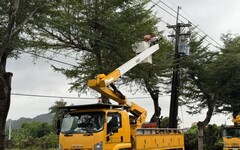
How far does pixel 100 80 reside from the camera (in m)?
15.9

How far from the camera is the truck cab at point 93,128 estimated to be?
14.1 m

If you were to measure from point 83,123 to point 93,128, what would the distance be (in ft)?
1.66

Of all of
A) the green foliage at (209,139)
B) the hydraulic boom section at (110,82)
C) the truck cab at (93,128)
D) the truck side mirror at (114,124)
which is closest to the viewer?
the truck cab at (93,128)

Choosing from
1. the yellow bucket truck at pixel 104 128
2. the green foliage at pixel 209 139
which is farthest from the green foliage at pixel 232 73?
the yellow bucket truck at pixel 104 128

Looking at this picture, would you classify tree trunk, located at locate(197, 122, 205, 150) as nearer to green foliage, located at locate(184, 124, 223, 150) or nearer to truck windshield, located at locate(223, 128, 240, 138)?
truck windshield, located at locate(223, 128, 240, 138)

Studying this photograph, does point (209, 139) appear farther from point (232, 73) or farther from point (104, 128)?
point (104, 128)

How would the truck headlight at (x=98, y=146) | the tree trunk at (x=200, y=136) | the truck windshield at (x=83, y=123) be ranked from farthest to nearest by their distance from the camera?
the tree trunk at (x=200, y=136) < the truck windshield at (x=83, y=123) < the truck headlight at (x=98, y=146)

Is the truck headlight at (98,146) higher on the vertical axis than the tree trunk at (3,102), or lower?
lower

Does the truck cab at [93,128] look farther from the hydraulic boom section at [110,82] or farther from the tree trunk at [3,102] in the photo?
the tree trunk at [3,102]

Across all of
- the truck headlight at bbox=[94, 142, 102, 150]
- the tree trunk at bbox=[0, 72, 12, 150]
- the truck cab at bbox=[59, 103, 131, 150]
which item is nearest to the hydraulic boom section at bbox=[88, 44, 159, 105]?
the truck cab at bbox=[59, 103, 131, 150]

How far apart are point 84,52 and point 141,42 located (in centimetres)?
346

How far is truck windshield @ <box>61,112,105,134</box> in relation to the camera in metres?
14.4

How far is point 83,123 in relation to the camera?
1465cm

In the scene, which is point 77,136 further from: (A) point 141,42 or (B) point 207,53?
(B) point 207,53
